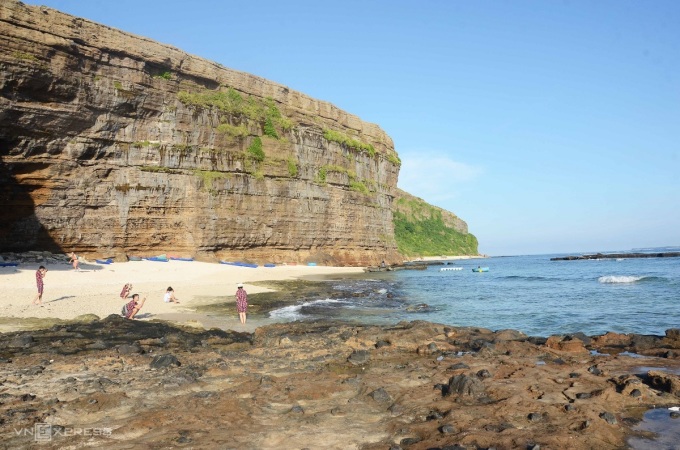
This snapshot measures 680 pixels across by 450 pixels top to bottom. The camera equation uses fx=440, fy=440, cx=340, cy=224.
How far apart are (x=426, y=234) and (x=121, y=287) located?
118 m

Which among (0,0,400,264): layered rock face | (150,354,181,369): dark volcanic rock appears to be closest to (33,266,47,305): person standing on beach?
(150,354,181,369): dark volcanic rock

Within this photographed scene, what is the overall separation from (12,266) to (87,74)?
15810 mm

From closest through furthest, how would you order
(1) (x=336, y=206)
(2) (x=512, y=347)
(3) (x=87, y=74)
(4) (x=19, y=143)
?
(2) (x=512, y=347) < (4) (x=19, y=143) < (3) (x=87, y=74) < (1) (x=336, y=206)

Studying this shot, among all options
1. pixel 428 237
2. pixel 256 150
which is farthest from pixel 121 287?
pixel 428 237

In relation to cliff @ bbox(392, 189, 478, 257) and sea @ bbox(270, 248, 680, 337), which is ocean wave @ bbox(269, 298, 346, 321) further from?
cliff @ bbox(392, 189, 478, 257)

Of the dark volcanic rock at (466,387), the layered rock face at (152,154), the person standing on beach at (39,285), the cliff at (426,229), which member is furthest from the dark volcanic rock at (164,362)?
the cliff at (426,229)

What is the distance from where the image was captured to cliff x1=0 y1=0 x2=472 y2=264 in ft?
101

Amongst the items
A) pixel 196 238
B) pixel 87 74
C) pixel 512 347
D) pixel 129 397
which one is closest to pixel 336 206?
pixel 196 238

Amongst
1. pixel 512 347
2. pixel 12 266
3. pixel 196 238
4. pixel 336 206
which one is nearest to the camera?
pixel 512 347

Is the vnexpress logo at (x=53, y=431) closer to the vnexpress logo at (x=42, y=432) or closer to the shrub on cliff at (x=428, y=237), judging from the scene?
the vnexpress logo at (x=42, y=432)

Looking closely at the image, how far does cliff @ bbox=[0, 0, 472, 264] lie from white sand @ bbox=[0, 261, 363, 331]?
4324mm

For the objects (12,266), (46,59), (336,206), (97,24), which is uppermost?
(97,24)

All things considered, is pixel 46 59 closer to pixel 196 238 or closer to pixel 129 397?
pixel 196 238

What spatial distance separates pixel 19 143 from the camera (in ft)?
100
